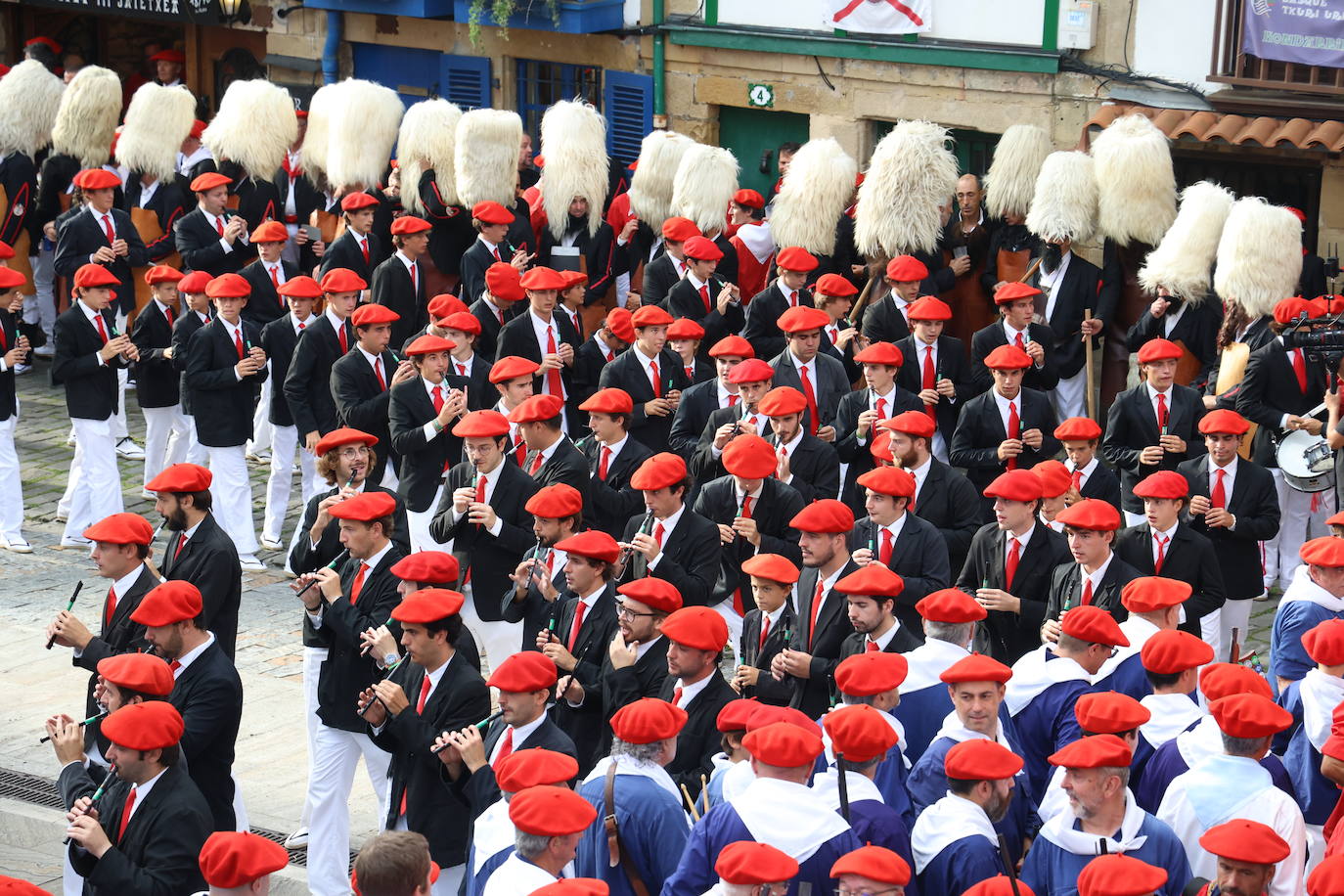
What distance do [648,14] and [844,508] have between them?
1155 centimetres

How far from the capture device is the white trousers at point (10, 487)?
1405cm

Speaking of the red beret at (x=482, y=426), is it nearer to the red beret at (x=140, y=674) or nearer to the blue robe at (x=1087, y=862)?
the red beret at (x=140, y=674)

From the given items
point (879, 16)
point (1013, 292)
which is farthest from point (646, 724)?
point (879, 16)

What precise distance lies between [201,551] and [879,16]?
34.1ft

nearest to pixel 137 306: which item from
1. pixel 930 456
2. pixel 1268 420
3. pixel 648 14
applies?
pixel 648 14

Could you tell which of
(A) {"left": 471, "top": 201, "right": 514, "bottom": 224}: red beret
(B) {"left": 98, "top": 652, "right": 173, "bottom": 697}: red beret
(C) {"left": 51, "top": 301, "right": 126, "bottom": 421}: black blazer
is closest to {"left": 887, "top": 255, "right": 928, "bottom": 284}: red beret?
(A) {"left": 471, "top": 201, "right": 514, "bottom": 224}: red beret

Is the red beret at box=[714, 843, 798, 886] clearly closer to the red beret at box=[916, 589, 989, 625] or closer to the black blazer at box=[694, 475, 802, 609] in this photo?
the red beret at box=[916, 589, 989, 625]

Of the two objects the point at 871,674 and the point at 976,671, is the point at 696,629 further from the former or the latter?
the point at 976,671

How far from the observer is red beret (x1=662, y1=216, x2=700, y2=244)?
14445mm

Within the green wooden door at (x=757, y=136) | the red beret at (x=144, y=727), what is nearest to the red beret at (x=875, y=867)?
the red beret at (x=144, y=727)

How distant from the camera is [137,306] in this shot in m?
17.3

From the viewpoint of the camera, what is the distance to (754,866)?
20.5 ft

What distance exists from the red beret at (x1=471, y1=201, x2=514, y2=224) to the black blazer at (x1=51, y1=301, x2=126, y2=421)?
119 inches

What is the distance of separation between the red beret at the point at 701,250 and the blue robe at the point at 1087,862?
7.82 m
